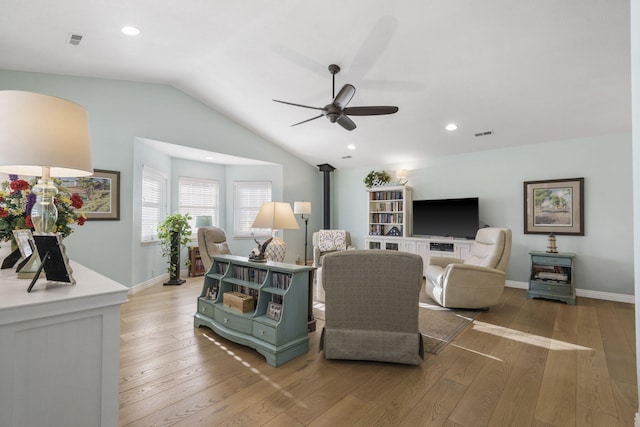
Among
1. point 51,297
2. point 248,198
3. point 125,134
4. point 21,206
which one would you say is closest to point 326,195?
point 248,198

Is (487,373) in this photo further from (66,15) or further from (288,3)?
(66,15)

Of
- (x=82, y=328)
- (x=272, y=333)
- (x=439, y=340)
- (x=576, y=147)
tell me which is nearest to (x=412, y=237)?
(x=576, y=147)

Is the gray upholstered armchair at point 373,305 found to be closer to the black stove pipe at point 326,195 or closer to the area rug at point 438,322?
the area rug at point 438,322

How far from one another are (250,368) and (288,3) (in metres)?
3.34

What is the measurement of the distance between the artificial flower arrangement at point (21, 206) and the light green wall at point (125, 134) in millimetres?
2946

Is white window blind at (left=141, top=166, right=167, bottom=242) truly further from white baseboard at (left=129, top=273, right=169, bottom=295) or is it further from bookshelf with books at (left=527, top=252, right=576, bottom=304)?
bookshelf with books at (left=527, top=252, right=576, bottom=304)

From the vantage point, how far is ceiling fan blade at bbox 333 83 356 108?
9.73 feet

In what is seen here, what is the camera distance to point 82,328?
3.43 feet

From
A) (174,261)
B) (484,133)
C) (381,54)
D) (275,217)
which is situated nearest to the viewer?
(275,217)

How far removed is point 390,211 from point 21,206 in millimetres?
5905

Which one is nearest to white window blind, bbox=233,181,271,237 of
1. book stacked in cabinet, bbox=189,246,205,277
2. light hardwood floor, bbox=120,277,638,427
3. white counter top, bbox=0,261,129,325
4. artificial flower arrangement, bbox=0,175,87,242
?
book stacked in cabinet, bbox=189,246,205,277

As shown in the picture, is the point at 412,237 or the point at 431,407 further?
the point at 412,237

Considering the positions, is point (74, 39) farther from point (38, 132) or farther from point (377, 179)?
point (377, 179)

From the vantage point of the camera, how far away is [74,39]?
321cm
